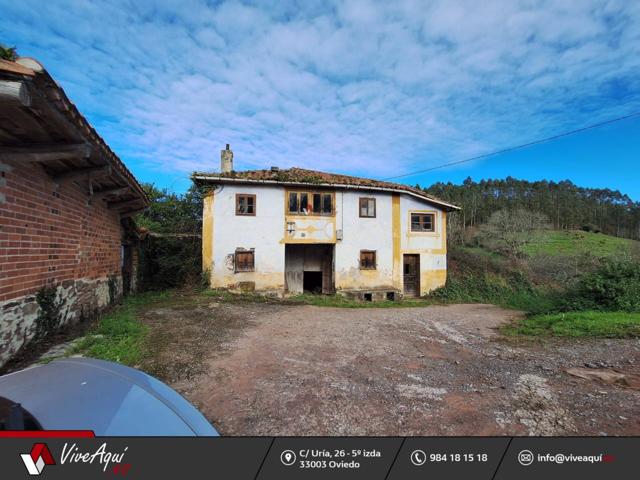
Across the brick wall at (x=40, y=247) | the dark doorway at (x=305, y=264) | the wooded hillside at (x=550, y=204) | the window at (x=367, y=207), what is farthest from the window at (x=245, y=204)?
the wooded hillside at (x=550, y=204)

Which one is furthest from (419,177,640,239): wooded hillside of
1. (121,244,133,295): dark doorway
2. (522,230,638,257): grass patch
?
(121,244,133,295): dark doorway

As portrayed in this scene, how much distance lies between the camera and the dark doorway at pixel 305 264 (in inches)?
587

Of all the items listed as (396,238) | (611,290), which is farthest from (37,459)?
(396,238)

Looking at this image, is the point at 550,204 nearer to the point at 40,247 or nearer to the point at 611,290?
the point at 611,290

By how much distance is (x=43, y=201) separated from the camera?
427 centimetres

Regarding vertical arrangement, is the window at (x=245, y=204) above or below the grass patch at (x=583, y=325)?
above

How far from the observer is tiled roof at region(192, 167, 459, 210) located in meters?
12.6

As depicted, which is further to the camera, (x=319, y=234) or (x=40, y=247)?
(x=319, y=234)

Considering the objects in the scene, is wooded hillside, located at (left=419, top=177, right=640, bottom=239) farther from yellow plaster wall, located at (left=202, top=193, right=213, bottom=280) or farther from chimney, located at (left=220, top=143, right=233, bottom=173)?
yellow plaster wall, located at (left=202, top=193, right=213, bottom=280)

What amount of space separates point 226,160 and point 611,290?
15.1 metres

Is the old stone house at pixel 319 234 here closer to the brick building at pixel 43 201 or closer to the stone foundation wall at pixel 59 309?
the stone foundation wall at pixel 59 309

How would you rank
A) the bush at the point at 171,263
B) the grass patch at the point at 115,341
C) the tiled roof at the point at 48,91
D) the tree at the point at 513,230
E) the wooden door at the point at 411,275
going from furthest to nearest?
the tree at the point at 513,230
the wooden door at the point at 411,275
the bush at the point at 171,263
the grass patch at the point at 115,341
the tiled roof at the point at 48,91

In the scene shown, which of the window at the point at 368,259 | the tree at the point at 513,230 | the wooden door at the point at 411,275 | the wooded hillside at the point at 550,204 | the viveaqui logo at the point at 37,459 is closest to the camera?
the viveaqui logo at the point at 37,459

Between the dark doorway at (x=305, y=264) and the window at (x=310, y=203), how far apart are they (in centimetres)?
199
